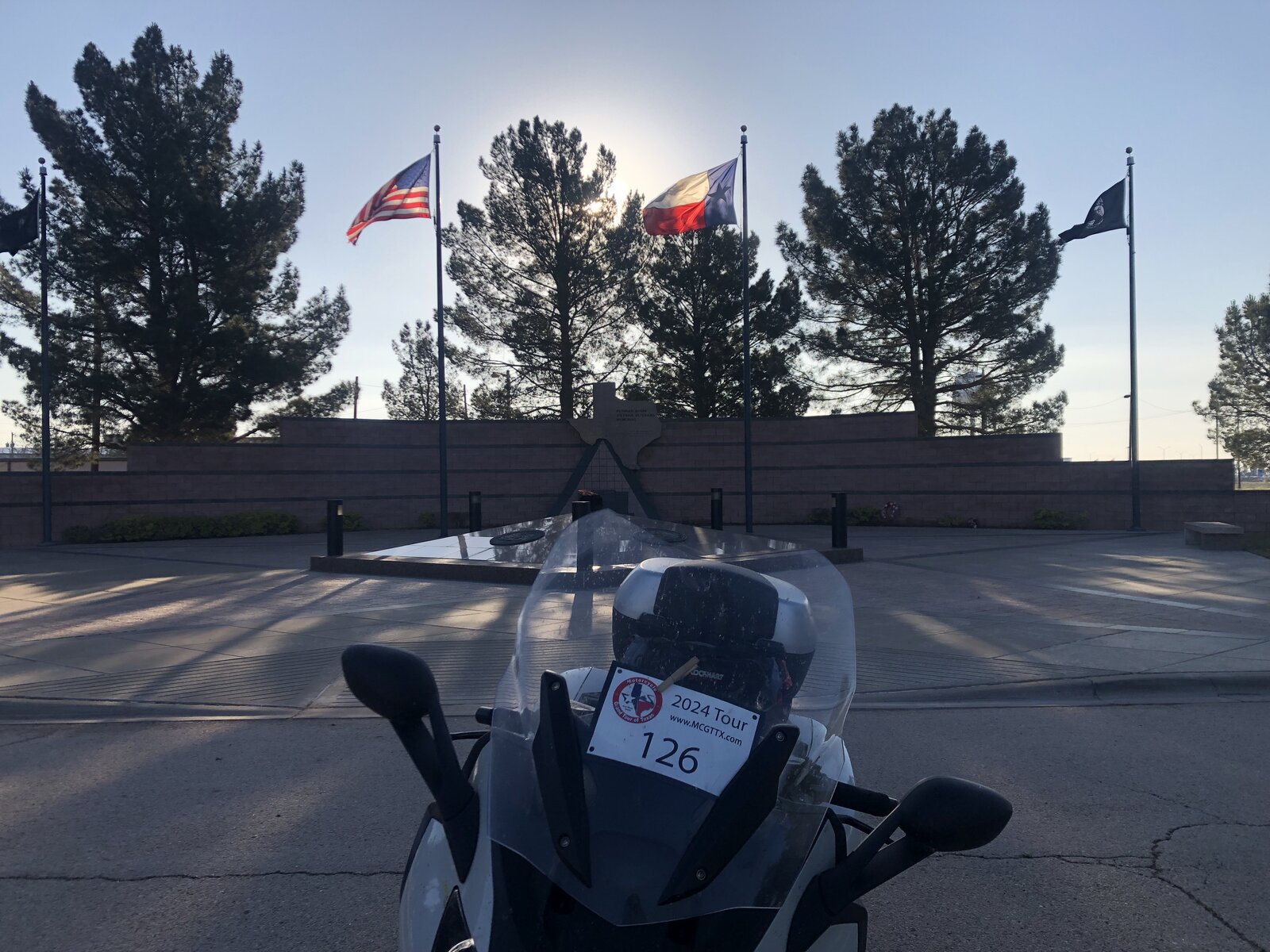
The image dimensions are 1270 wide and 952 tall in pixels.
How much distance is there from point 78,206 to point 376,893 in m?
25.9

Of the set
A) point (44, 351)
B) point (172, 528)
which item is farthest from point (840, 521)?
point (44, 351)

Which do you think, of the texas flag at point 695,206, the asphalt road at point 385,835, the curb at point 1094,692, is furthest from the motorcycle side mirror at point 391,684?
the texas flag at point 695,206

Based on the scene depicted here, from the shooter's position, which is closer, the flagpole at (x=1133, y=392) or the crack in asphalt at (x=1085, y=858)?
the crack in asphalt at (x=1085, y=858)

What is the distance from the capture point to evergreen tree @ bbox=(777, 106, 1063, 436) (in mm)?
27594

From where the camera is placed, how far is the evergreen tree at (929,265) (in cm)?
2759

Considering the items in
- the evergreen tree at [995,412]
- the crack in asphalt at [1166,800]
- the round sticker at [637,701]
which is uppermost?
the evergreen tree at [995,412]

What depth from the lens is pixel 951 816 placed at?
1.88 meters

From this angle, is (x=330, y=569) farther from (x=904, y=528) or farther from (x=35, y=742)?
(x=904, y=528)

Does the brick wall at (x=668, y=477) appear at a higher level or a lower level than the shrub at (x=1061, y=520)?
higher

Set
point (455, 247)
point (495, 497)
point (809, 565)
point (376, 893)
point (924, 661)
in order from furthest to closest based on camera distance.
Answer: point (455, 247) → point (495, 497) → point (924, 661) → point (376, 893) → point (809, 565)

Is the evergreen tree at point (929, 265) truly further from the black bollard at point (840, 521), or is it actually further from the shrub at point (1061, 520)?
the black bollard at point (840, 521)

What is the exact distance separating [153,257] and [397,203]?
8565 millimetres

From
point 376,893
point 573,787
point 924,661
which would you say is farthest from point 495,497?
point 573,787

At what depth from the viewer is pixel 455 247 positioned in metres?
29.9
